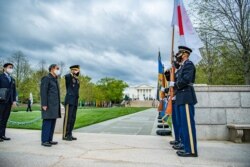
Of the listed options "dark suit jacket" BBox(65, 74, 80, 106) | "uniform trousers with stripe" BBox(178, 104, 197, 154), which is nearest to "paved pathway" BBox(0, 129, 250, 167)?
"uniform trousers with stripe" BBox(178, 104, 197, 154)

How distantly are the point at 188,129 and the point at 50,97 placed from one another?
3511 mm

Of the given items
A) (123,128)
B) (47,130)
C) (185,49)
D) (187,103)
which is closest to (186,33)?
(185,49)

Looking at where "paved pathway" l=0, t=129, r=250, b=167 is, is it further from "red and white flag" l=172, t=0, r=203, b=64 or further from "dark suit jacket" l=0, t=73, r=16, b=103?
"red and white flag" l=172, t=0, r=203, b=64

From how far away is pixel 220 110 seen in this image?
7715 mm

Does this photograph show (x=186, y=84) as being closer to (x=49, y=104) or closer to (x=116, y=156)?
(x=116, y=156)

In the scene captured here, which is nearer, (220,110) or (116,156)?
(116,156)

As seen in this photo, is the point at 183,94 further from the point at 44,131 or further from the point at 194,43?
the point at 44,131

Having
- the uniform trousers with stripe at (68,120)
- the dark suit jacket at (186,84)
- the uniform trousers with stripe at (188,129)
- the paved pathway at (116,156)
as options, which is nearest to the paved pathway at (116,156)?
the paved pathway at (116,156)

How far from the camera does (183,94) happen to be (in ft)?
18.0

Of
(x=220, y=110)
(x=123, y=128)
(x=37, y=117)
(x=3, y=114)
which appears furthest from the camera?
(x=37, y=117)

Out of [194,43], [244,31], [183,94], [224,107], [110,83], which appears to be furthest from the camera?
[110,83]

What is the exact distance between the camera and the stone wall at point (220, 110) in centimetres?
767

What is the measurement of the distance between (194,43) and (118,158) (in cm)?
324

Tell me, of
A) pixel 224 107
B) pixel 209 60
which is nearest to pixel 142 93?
pixel 209 60
